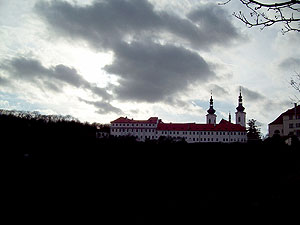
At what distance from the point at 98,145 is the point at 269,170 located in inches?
500

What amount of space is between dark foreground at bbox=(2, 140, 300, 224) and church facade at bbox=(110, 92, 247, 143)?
205 ft

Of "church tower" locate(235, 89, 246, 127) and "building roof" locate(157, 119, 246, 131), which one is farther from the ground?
"church tower" locate(235, 89, 246, 127)

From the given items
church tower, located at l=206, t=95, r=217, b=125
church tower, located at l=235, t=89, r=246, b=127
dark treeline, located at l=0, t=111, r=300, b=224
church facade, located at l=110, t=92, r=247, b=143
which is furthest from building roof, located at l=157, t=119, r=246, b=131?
dark treeline, located at l=0, t=111, r=300, b=224

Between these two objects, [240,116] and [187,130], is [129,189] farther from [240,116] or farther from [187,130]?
[240,116]

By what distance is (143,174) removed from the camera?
14.4 m

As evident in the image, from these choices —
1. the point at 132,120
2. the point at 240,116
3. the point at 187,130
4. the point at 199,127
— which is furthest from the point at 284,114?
the point at 132,120

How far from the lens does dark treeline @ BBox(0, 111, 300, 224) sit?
9375mm

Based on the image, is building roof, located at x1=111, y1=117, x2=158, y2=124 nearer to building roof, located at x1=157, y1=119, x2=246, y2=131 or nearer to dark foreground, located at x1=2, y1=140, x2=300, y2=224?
building roof, located at x1=157, y1=119, x2=246, y2=131

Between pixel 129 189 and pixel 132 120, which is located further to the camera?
pixel 132 120

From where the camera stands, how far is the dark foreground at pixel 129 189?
918cm

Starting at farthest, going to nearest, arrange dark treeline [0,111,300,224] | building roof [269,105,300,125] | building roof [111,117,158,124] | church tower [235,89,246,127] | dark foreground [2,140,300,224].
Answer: church tower [235,89,246,127] → building roof [111,117,158,124] → building roof [269,105,300,125] → dark treeline [0,111,300,224] → dark foreground [2,140,300,224]

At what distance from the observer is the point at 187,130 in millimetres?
80375

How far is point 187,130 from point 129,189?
225 feet

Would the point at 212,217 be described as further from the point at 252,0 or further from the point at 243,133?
the point at 243,133
